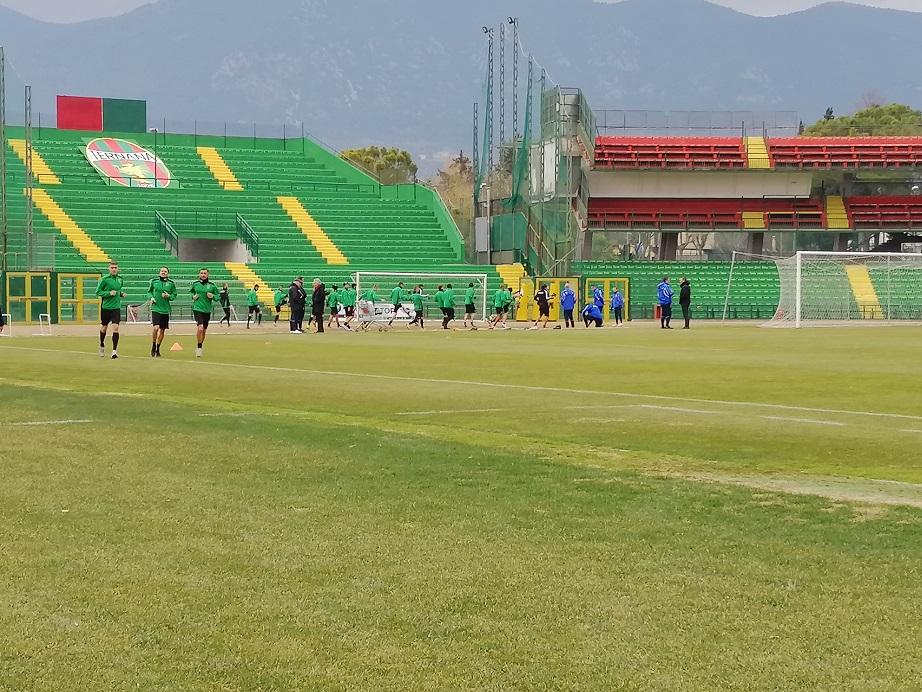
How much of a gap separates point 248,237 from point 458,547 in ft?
200

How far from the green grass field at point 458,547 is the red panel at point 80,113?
6656cm

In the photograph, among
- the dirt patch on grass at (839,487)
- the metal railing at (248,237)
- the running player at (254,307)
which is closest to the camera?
the dirt patch on grass at (839,487)

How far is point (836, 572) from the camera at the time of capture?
611 centimetres

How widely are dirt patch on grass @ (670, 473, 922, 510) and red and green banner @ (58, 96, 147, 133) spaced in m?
73.2

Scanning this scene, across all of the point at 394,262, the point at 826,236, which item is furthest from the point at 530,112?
the point at 826,236

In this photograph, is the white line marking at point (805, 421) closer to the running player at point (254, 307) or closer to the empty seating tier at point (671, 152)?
the running player at point (254, 307)

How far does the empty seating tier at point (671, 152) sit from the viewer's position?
246ft

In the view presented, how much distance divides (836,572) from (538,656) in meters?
1.91

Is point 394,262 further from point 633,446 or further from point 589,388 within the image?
point 633,446

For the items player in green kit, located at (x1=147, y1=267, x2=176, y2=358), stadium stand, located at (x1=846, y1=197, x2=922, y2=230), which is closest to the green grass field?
player in green kit, located at (x1=147, y1=267, x2=176, y2=358)

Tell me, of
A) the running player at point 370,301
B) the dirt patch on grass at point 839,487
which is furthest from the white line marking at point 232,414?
the running player at point 370,301

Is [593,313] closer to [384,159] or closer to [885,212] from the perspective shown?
[885,212]

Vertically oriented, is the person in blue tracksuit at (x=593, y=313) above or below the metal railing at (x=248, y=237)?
below

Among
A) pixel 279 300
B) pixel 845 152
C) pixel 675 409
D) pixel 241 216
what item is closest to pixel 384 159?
pixel 845 152
